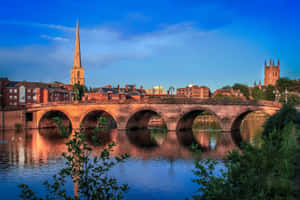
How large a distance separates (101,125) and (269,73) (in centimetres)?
19705

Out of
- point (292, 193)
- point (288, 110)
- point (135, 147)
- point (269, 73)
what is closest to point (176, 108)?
point (135, 147)

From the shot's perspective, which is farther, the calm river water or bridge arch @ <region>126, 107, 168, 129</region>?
bridge arch @ <region>126, 107, 168, 129</region>

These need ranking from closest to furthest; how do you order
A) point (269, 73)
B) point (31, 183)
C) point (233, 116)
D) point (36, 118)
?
1. point (31, 183)
2. point (233, 116)
3. point (36, 118)
4. point (269, 73)

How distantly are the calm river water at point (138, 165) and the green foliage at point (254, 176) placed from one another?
16.2ft

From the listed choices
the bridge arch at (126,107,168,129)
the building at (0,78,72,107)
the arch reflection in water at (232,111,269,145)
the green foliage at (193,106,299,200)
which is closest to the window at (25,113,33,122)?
the building at (0,78,72,107)

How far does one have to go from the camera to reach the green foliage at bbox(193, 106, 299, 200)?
40.3ft

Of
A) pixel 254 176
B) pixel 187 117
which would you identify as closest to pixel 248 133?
pixel 187 117

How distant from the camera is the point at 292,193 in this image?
42.0 ft

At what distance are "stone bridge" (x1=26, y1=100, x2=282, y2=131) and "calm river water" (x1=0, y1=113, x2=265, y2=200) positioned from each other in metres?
5.17

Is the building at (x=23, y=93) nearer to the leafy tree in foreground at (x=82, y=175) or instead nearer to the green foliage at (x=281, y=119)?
the green foliage at (x=281, y=119)

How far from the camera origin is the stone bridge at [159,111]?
5031cm

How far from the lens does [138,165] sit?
93.8 ft

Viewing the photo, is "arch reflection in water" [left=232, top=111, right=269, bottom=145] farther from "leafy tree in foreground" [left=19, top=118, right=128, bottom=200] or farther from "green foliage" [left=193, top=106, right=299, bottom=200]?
"leafy tree in foreground" [left=19, top=118, right=128, bottom=200]

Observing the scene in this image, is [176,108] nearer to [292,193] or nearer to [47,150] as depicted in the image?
[47,150]
